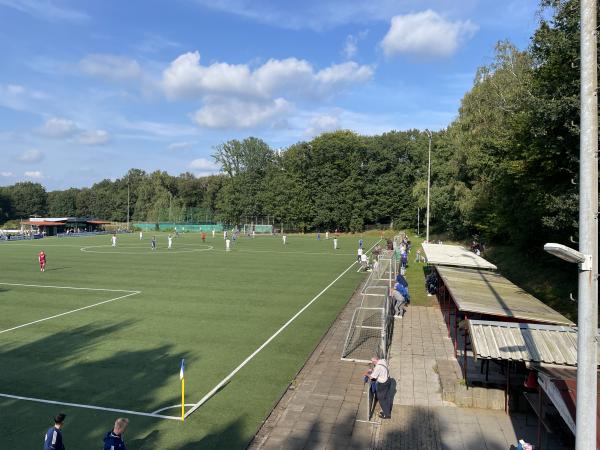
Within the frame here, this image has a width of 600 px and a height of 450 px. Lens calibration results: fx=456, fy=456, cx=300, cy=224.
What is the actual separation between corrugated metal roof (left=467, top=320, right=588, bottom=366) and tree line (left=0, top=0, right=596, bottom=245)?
30.2ft

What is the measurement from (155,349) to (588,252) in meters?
12.5

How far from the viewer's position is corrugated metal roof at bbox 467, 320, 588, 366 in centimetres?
884

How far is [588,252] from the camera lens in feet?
16.5

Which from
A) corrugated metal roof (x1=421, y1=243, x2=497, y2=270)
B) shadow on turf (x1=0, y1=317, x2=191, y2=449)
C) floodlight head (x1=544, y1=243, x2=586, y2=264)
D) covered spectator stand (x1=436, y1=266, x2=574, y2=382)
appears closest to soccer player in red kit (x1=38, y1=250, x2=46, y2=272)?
shadow on turf (x1=0, y1=317, x2=191, y2=449)

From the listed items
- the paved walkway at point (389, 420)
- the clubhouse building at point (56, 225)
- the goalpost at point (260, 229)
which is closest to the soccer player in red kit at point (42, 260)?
the paved walkway at point (389, 420)

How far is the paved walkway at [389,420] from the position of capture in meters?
8.60

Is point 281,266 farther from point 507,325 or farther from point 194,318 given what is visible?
point 507,325

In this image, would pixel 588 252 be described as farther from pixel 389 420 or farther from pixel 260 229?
pixel 260 229

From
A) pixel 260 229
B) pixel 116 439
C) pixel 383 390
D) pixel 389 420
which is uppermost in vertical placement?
pixel 260 229

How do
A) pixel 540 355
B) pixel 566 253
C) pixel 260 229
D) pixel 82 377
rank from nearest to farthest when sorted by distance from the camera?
pixel 566 253
pixel 540 355
pixel 82 377
pixel 260 229

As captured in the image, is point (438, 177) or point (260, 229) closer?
point (438, 177)

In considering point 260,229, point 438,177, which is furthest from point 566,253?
point 260,229

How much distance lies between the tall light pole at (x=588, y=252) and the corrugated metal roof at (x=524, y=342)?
3856 millimetres

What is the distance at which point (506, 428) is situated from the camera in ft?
30.4
